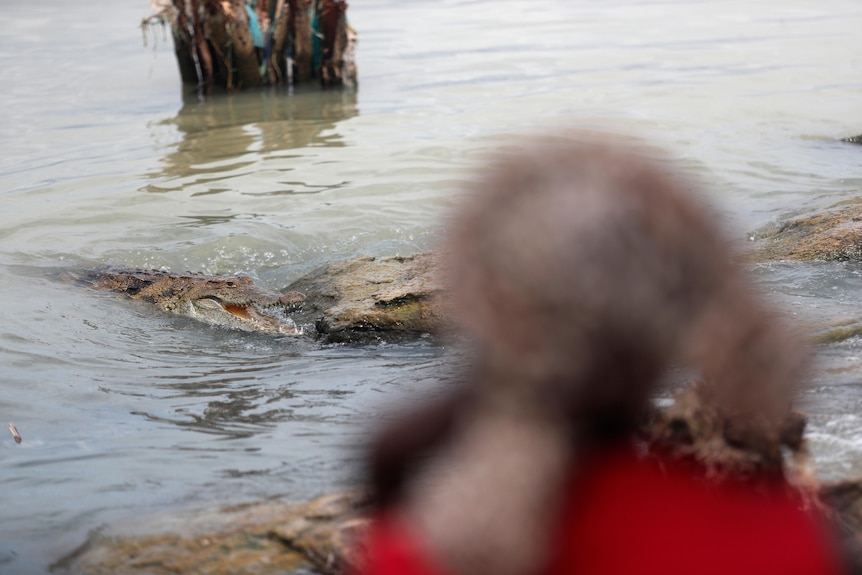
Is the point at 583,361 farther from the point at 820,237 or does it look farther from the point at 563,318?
the point at 820,237

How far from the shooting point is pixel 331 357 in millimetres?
4383

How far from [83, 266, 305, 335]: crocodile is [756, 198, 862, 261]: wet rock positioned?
9.88 feet

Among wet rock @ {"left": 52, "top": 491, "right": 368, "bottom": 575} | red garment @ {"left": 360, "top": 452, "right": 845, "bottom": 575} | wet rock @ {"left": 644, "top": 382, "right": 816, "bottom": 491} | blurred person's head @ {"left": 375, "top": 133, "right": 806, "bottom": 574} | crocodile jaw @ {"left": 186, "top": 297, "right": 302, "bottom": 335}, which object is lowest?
crocodile jaw @ {"left": 186, "top": 297, "right": 302, "bottom": 335}

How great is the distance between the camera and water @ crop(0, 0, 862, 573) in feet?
9.29

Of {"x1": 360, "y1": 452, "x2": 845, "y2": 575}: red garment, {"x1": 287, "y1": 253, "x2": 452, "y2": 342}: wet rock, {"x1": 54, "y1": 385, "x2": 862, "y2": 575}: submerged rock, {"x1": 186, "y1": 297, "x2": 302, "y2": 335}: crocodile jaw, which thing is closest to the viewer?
{"x1": 360, "y1": 452, "x2": 845, "y2": 575}: red garment

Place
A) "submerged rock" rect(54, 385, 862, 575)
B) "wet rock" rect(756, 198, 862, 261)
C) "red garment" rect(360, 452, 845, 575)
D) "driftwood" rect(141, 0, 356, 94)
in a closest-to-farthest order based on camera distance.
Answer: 1. "red garment" rect(360, 452, 845, 575)
2. "submerged rock" rect(54, 385, 862, 575)
3. "wet rock" rect(756, 198, 862, 261)
4. "driftwood" rect(141, 0, 356, 94)

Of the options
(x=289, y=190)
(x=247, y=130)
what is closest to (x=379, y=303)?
(x=289, y=190)

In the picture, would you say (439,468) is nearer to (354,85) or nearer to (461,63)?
(354,85)

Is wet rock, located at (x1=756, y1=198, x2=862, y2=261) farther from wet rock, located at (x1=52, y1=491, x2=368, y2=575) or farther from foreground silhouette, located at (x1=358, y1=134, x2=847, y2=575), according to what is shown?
foreground silhouette, located at (x1=358, y1=134, x2=847, y2=575)

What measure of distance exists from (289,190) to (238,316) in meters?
4.74

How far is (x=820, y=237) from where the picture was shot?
5.50 m

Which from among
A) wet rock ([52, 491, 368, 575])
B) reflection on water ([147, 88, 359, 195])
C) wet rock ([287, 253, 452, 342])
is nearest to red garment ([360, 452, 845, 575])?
wet rock ([52, 491, 368, 575])

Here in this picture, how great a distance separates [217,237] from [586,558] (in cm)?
702

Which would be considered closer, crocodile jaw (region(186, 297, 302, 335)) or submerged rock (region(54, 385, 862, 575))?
submerged rock (region(54, 385, 862, 575))
